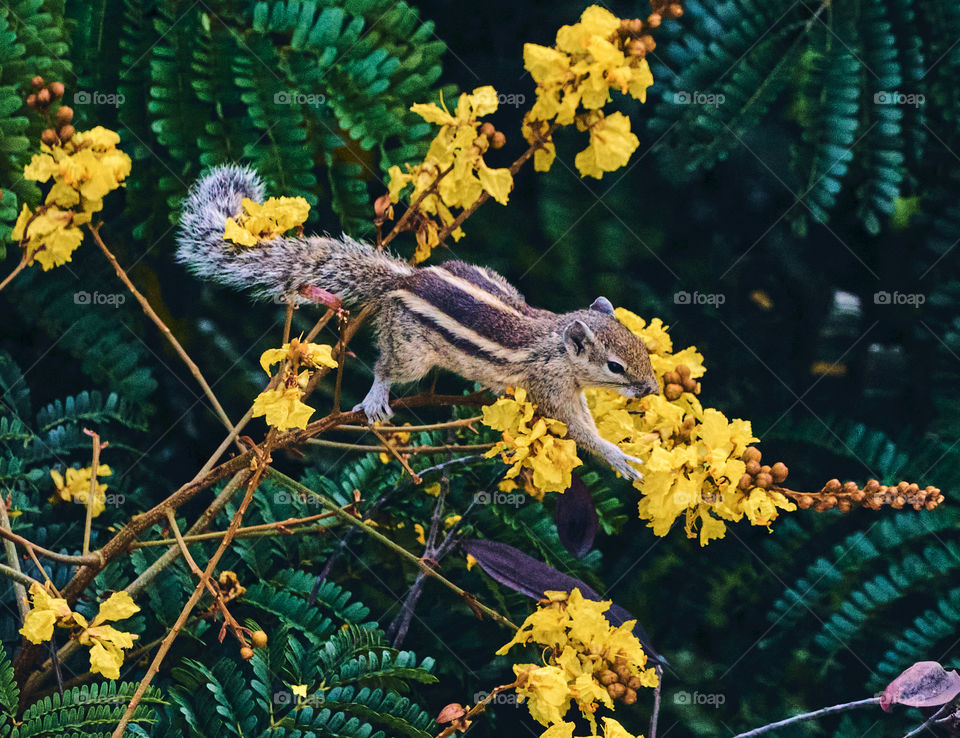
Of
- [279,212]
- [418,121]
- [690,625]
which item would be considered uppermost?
[418,121]

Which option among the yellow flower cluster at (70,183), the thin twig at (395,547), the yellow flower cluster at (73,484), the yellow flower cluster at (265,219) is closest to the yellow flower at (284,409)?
the thin twig at (395,547)

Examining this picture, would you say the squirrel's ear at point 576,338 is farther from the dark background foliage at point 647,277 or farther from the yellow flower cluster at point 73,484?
the yellow flower cluster at point 73,484

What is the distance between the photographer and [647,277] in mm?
2070

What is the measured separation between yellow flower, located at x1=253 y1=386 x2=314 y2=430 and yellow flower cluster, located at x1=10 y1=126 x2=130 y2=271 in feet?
1.43

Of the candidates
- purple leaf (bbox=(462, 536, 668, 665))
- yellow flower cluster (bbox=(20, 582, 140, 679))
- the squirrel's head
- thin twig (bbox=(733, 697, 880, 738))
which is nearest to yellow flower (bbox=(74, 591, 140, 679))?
yellow flower cluster (bbox=(20, 582, 140, 679))

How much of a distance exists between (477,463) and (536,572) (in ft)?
1.05

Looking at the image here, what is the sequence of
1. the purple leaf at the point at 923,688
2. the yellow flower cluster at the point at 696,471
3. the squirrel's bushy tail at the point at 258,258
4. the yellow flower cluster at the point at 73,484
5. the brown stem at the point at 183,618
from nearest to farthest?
the brown stem at the point at 183,618 < the yellow flower cluster at the point at 696,471 < the purple leaf at the point at 923,688 < the squirrel's bushy tail at the point at 258,258 < the yellow flower cluster at the point at 73,484

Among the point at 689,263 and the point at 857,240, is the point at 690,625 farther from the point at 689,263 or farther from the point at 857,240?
the point at 857,240

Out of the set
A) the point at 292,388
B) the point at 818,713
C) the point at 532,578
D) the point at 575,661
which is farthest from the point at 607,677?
the point at 292,388

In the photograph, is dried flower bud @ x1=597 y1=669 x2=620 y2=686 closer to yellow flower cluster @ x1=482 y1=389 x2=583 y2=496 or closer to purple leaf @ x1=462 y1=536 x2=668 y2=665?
purple leaf @ x1=462 y1=536 x2=668 y2=665

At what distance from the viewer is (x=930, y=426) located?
199 cm

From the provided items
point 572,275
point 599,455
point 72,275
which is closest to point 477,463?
point 599,455

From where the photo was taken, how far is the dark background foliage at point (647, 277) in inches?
69.3

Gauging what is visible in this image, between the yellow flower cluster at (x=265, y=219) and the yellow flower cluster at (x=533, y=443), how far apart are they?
44 cm
